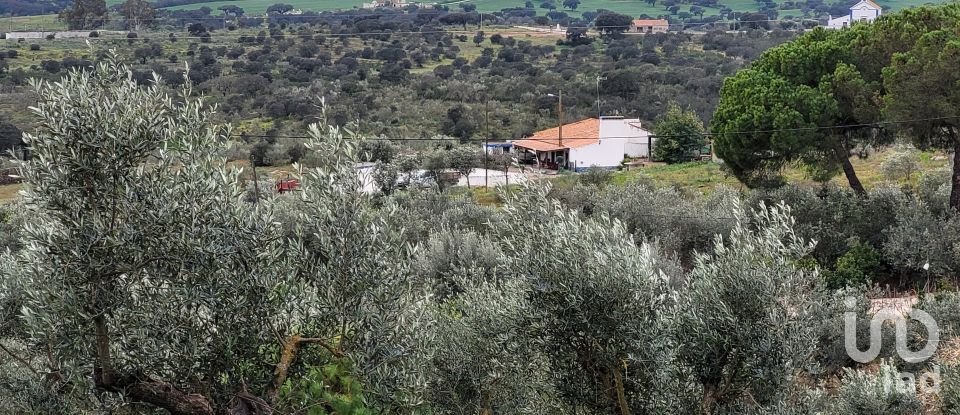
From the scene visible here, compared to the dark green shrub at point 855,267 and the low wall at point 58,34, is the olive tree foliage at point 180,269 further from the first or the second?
the low wall at point 58,34

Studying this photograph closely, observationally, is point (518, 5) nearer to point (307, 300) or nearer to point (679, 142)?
point (679, 142)

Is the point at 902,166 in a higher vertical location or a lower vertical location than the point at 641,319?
lower

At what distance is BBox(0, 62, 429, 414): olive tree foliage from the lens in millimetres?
5016

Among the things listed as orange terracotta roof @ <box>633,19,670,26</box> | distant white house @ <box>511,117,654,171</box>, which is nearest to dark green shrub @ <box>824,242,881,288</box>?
distant white house @ <box>511,117,654,171</box>

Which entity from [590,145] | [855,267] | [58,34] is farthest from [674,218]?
[58,34]

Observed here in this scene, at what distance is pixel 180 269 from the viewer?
5250 millimetres

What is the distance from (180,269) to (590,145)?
1365 inches

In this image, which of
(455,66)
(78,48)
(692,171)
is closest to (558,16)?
(455,66)

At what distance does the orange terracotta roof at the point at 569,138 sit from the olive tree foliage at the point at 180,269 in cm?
3233

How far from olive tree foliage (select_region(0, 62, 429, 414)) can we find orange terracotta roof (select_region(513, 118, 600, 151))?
32.3 meters

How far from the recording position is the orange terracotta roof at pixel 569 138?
128ft

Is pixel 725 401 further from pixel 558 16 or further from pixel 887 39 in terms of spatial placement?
pixel 558 16

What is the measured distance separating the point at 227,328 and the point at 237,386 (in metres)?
0.59

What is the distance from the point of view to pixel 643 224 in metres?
21.3
